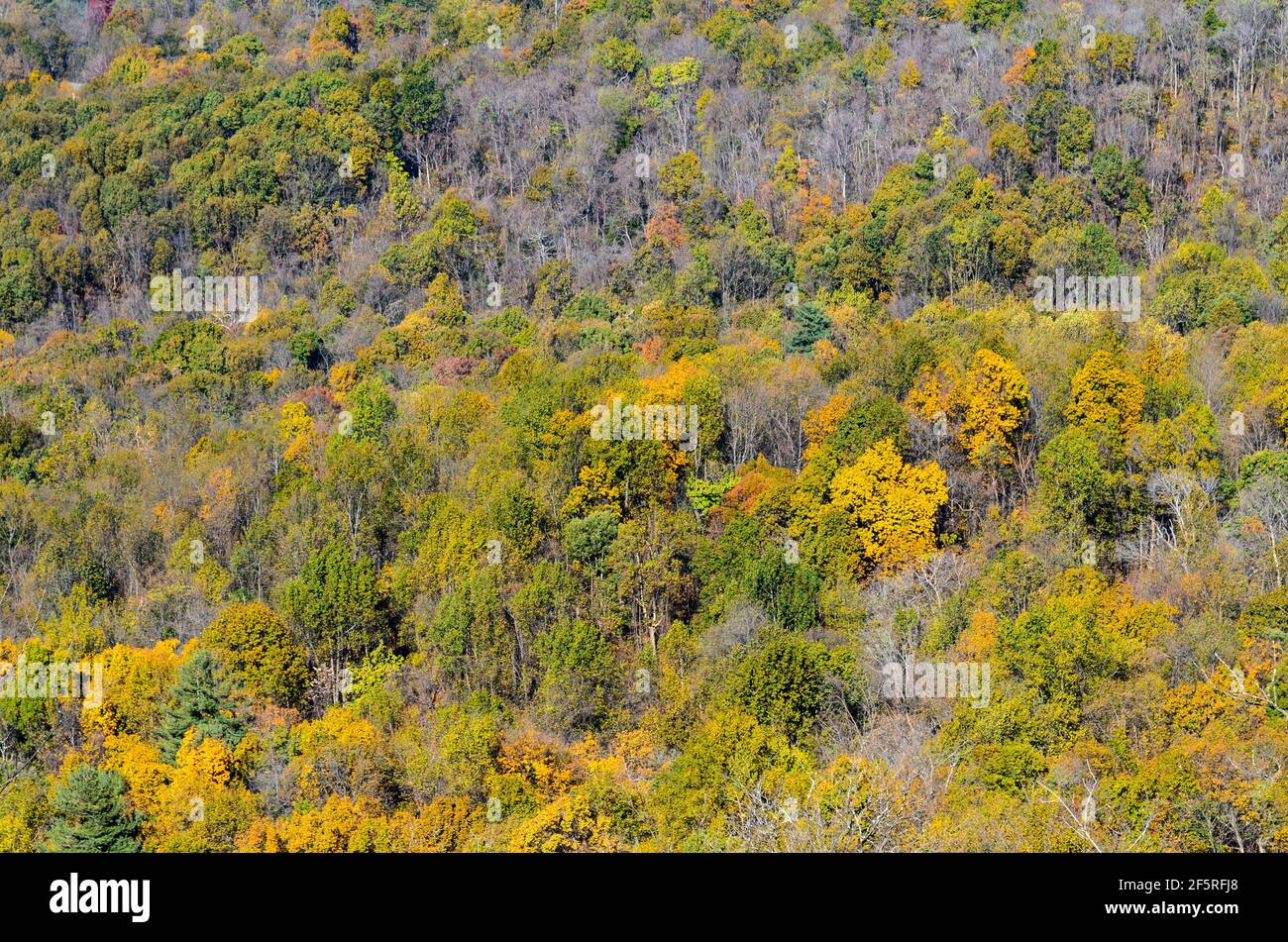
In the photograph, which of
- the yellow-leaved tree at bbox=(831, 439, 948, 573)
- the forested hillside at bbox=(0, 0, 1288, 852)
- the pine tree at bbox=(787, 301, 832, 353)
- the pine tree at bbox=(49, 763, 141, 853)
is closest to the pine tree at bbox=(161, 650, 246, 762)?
the forested hillside at bbox=(0, 0, 1288, 852)

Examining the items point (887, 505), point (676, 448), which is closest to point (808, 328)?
point (676, 448)

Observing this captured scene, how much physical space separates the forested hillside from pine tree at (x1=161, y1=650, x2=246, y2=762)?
147mm

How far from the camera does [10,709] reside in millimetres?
51906

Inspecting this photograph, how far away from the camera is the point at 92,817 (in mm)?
41594

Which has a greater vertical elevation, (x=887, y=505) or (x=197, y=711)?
(x=887, y=505)

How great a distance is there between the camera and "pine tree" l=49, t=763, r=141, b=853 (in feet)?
134

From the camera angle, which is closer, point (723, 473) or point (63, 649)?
point (63, 649)

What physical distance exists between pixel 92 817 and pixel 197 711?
7.76 m

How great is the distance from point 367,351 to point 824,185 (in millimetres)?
26956

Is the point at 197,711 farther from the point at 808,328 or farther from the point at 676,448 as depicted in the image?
the point at 808,328

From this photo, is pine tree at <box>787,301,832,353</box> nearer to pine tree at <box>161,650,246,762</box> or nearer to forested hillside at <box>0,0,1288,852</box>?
forested hillside at <box>0,0,1288,852</box>

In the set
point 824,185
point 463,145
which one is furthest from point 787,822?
point 463,145
